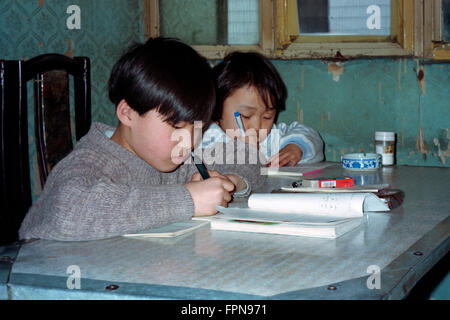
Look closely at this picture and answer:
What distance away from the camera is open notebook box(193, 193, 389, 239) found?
2.96 feet

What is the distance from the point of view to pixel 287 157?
6.06ft

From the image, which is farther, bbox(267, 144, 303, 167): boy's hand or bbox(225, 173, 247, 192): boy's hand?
bbox(267, 144, 303, 167): boy's hand

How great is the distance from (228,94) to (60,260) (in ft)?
4.16

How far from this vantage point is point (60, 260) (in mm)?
779

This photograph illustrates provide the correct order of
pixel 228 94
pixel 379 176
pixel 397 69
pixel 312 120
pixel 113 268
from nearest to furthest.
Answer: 1. pixel 113 268
2. pixel 379 176
3. pixel 228 94
4. pixel 397 69
5. pixel 312 120

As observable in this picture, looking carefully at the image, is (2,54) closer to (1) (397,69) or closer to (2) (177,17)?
(2) (177,17)

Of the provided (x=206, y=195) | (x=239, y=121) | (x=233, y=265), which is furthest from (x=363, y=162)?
(x=233, y=265)

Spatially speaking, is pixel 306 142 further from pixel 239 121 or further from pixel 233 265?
pixel 233 265

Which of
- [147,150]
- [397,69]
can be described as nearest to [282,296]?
[147,150]

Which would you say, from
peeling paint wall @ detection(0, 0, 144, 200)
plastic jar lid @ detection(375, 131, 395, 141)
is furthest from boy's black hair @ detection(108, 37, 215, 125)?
plastic jar lid @ detection(375, 131, 395, 141)

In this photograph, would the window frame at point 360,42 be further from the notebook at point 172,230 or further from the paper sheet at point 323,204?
the notebook at point 172,230

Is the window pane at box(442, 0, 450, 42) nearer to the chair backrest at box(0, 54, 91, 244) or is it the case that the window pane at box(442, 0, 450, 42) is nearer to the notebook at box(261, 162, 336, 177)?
the notebook at box(261, 162, 336, 177)

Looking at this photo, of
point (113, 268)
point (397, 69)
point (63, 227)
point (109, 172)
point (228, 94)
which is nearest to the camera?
point (113, 268)

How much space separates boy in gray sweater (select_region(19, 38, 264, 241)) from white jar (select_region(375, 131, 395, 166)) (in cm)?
67
